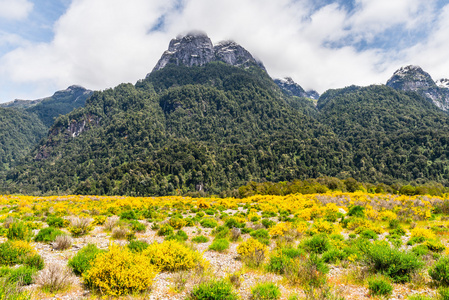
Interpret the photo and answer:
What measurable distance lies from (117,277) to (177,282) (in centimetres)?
189

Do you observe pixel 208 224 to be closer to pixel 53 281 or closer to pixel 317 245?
pixel 317 245

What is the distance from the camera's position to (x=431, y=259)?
8.98 meters

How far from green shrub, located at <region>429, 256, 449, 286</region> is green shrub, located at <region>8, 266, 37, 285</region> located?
13.0 meters

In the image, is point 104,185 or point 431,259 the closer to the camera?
point 431,259

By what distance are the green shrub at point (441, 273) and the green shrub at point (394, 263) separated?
0.36 metres

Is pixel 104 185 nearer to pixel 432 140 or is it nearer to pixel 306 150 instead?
pixel 306 150

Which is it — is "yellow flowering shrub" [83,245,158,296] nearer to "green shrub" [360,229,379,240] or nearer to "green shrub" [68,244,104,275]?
"green shrub" [68,244,104,275]

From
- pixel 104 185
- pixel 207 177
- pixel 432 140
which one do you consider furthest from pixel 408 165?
pixel 104 185

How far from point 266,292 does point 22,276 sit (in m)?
7.47

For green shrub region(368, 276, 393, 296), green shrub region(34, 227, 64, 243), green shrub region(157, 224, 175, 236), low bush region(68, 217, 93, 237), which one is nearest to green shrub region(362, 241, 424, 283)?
green shrub region(368, 276, 393, 296)

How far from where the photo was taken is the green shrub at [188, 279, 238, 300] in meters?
5.92

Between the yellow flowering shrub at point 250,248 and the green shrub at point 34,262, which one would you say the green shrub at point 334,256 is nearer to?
the yellow flowering shrub at point 250,248

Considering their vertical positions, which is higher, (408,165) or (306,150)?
(306,150)

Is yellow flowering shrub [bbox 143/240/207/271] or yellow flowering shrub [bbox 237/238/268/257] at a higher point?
yellow flowering shrub [bbox 143/240/207/271]
